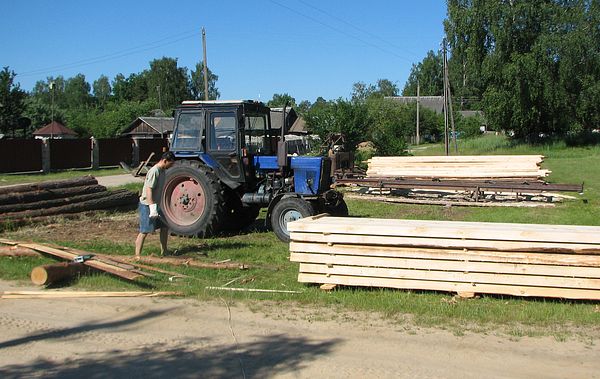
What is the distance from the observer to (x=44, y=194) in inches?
527

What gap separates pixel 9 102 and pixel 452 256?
1390 inches

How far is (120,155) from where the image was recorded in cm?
3547

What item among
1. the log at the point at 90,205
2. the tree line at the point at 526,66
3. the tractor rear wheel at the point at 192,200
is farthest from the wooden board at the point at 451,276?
the tree line at the point at 526,66

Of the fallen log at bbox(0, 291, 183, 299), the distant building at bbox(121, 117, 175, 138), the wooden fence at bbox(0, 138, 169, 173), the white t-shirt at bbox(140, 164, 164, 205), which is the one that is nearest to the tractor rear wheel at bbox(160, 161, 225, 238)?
the white t-shirt at bbox(140, 164, 164, 205)

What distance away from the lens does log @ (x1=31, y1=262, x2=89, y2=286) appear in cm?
734

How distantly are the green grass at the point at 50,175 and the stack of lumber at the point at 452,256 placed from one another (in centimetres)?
1973

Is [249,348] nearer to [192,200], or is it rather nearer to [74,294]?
[74,294]

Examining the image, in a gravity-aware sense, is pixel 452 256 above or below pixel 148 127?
below

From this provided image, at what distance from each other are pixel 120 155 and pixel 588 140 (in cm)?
3388

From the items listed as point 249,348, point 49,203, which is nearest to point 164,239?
point 249,348

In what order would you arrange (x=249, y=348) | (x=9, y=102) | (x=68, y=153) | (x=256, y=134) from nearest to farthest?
(x=249, y=348)
(x=256, y=134)
(x=68, y=153)
(x=9, y=102)

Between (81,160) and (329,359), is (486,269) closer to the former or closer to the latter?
(329,359)

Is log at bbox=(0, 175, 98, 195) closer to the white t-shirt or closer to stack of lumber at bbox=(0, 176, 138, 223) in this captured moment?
stack of lumber at bbox=(0, 176, 138, 223)

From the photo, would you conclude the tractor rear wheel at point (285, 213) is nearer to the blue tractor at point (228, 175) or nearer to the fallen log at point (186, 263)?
the blue tractor at point (228, 175)
